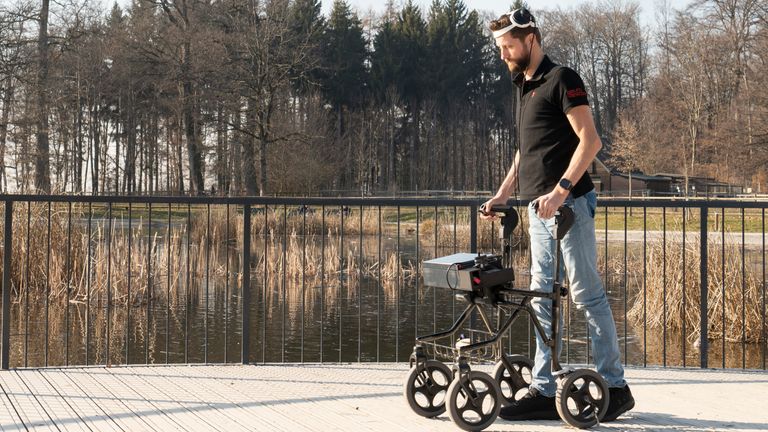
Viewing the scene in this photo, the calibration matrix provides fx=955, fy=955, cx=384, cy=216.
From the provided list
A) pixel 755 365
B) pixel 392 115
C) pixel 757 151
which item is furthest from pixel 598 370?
pixel 392 115

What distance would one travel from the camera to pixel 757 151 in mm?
36062

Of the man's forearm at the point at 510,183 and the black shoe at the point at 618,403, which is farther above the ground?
the man's forearm at the point at 510,183

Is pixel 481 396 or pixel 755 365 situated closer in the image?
pixel 481 396

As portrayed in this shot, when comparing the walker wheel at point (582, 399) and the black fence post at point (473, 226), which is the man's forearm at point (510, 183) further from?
the black fence post at point (473, 226)

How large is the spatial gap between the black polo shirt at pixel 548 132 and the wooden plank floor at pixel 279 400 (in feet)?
3.31

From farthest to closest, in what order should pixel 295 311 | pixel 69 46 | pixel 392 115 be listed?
1. pixel 392 115
2. pixel 69 46
3. pixel 295 311

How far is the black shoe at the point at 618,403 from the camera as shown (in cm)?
397

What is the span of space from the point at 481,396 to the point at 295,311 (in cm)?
838

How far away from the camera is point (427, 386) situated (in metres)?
4.05

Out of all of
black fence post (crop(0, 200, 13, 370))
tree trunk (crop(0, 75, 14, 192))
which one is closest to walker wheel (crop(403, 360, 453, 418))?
black fence post (crop(0, 200, 13, 370))

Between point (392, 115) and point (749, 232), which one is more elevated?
point (392, 115)

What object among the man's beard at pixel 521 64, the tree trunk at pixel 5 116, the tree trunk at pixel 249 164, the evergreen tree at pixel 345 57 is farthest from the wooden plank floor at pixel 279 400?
the evergreen tree at pixel 345 57

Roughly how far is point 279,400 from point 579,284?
1514mm

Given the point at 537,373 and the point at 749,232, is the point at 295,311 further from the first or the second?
the point at 749,232
